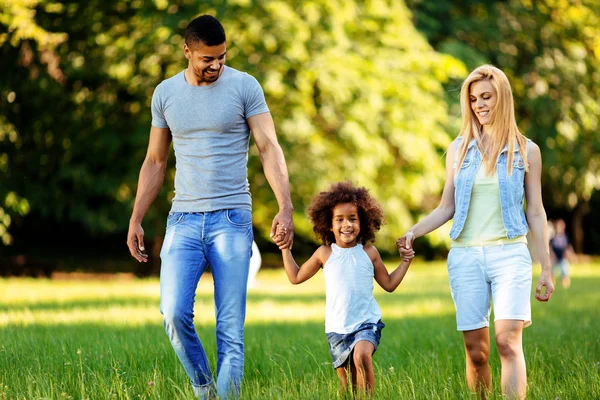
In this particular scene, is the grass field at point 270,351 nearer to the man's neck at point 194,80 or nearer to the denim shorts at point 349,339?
the denim shorts at point 349,339

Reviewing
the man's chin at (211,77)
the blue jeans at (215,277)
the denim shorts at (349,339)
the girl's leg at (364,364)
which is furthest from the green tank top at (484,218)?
the man's chin at (211,77)

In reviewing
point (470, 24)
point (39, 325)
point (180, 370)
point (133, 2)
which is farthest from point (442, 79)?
point (180, 370)

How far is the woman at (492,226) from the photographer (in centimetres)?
541

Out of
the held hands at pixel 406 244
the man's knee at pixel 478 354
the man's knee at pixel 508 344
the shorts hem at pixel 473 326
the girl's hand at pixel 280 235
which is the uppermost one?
the girl's hand at pixel 280 235

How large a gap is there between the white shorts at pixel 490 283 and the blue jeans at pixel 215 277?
1278 mm

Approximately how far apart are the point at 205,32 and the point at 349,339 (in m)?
1.98

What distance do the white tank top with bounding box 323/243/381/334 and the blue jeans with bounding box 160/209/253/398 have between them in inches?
21.5

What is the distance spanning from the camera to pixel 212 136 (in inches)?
214

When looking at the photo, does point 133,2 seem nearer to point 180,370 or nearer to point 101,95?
point 101,95

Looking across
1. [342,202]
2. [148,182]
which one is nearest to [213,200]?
[148,182]

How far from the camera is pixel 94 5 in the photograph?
21.4 metres

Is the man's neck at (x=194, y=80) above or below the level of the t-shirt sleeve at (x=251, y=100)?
above

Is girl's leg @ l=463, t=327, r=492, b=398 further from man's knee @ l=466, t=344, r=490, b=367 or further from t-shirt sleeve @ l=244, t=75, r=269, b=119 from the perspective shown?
t-shirt sleeve @ l=244, t=75, r=269, b=119

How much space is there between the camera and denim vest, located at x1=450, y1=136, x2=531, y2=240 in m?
5.48
